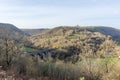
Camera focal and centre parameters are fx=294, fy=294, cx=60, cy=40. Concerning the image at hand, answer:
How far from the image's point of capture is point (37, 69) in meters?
25.6

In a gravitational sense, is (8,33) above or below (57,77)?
above

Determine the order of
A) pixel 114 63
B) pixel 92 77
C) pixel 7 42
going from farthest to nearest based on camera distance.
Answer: pixel 7 42, pixel 92 77, pixel 114 63

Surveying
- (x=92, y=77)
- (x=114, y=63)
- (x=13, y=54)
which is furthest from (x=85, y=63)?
(x=13, y=54)

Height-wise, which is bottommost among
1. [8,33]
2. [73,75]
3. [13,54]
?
[73,75]

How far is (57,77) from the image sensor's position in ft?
82.8

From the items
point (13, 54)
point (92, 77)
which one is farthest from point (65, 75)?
point (13, 54)

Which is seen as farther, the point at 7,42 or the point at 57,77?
the point at 7,42

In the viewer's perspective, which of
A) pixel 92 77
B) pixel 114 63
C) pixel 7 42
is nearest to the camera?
pixel 114 63

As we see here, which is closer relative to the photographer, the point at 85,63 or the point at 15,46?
the point at 85,63

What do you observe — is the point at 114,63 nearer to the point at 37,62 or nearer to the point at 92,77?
the point at 92,77

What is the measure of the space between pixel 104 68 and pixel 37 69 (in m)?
5.85

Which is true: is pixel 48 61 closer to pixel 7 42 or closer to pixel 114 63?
pixel 7 42

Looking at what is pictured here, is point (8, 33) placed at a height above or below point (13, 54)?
above

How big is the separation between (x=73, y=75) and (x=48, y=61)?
10.0 feet
